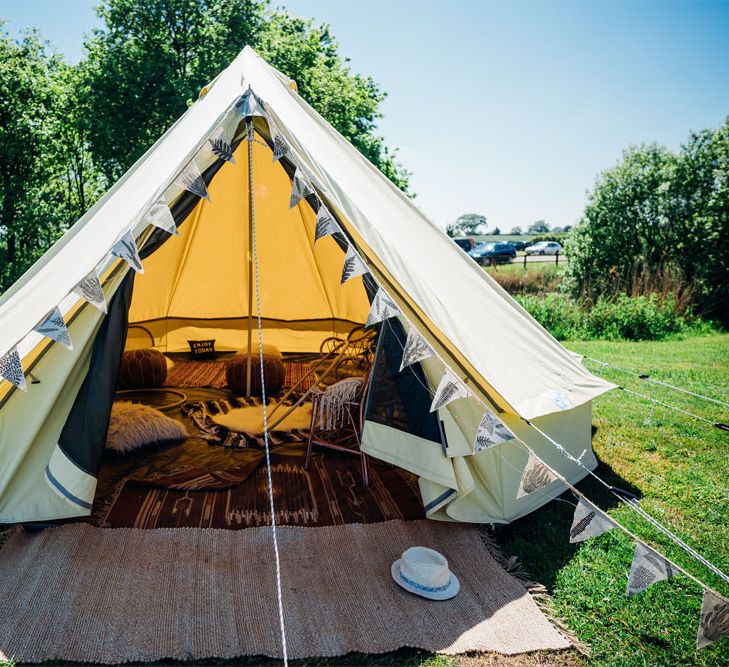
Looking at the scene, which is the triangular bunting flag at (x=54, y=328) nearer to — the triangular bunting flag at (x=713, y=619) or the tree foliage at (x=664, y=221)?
the triangular bunting flag at (x=713, y=619)

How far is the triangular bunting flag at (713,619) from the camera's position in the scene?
147 cm

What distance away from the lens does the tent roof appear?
2.21 metres

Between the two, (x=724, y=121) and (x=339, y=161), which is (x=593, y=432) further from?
(x=724, y=121)

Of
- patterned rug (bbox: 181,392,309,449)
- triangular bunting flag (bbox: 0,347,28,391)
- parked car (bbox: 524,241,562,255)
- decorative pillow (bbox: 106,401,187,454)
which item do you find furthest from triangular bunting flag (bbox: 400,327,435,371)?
parked car (bbox: 524,241,562,255)

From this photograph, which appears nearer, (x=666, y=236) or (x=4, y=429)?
(x=4, y=429)

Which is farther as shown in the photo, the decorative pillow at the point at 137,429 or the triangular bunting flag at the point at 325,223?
the decorative pillow at the point at 137,429

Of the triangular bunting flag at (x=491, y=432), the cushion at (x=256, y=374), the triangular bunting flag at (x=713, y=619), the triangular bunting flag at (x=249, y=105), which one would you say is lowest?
the cushion at (x=256, y=374)

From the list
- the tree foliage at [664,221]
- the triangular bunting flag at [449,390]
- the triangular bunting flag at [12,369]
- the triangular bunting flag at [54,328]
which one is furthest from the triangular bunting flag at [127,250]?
the tree foliage at [664,221]

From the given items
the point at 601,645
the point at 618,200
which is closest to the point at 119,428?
the point at 601,645

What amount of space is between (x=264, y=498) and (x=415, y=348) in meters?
1.18

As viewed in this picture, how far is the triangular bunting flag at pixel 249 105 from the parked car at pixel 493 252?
17945 mm

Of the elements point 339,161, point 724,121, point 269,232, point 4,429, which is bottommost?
point 4,429

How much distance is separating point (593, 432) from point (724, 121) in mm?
8427

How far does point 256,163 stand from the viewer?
424 centimetres
